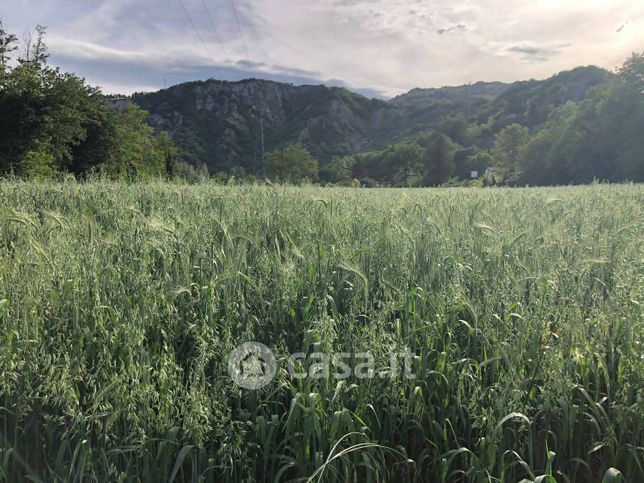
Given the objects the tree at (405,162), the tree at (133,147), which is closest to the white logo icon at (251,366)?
the tree at (133,147)

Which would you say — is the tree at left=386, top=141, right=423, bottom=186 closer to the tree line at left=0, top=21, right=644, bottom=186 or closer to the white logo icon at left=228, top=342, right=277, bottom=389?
the tree line at left=0, top=21, right=644, bottom=186

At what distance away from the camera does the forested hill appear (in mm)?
125750

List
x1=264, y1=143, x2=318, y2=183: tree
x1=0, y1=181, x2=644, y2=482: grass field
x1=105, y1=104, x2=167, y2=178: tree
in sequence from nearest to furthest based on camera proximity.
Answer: x1=0, y1=181, x2=644, y2=482: grass field → x1=105, y1=104, x2=167, y2=178: tree → x1=264, y1=143, x2=318, y2=183: tree

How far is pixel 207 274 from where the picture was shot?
8.83 feet

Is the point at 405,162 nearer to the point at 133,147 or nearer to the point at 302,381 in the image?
the point at 133,147

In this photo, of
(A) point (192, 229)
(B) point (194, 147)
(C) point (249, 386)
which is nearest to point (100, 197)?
(A) point (192, 229)

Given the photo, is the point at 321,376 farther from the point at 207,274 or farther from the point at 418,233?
the point at 418,233

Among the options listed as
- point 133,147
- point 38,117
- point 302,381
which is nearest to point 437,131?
point 133,147

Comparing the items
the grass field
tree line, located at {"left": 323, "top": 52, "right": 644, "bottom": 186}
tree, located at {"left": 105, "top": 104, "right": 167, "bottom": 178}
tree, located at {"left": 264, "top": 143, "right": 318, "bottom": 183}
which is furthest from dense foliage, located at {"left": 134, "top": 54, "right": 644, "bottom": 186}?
tree, located at {"left": 105, "top": 104, "right": 167, "bottom": 178}

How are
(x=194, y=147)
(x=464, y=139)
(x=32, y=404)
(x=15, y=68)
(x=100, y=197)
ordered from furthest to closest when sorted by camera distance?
(x=464, y=139) → (x=194, y=147) → (x=15, y=68) → (x=100, y=197) → (x=32, y=404)

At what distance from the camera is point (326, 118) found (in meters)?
176

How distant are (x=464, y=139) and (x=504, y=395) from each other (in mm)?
140992

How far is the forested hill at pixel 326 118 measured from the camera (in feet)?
413

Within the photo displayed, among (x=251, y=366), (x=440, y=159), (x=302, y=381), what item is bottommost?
(x=302, y=381)
